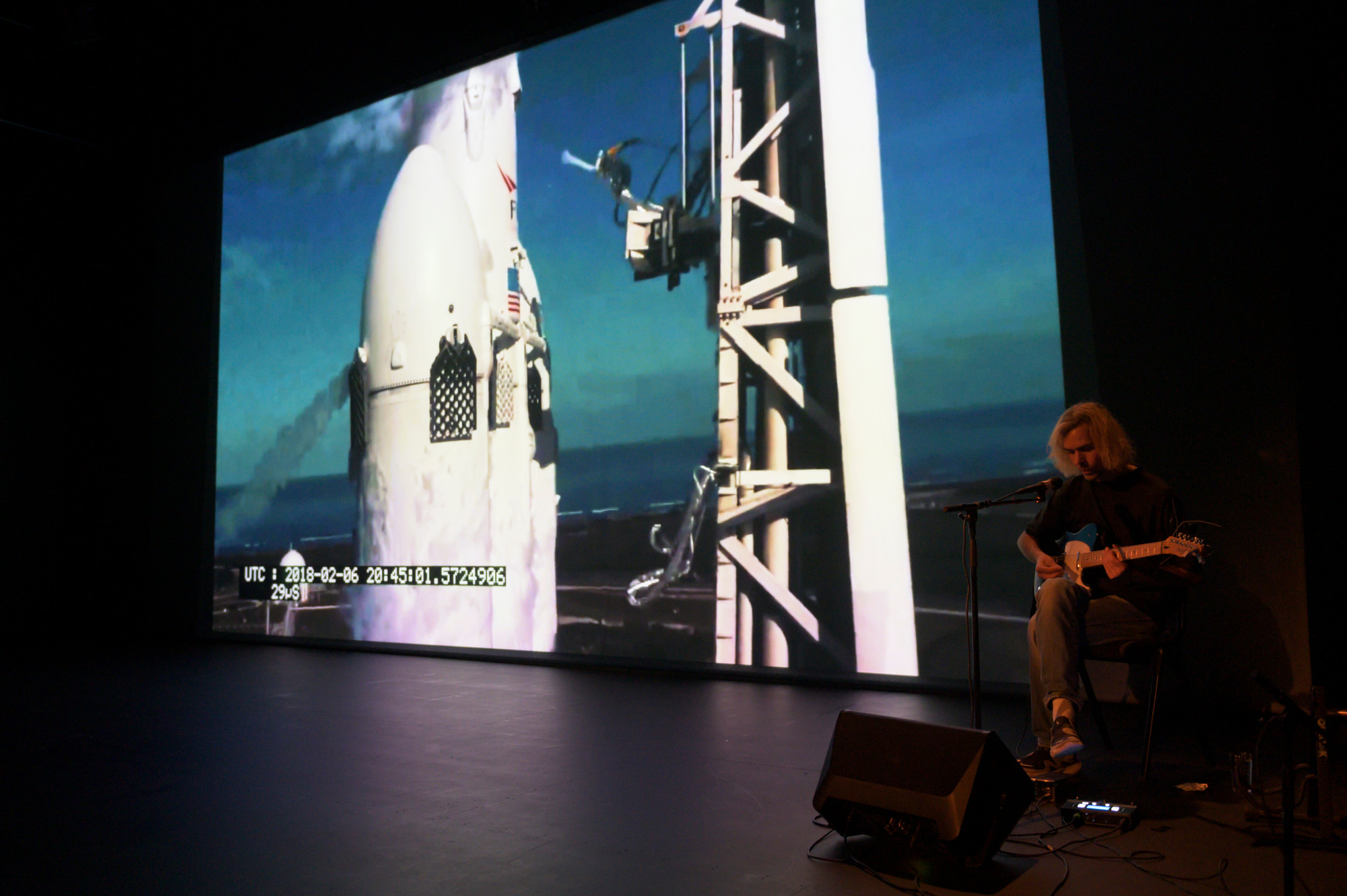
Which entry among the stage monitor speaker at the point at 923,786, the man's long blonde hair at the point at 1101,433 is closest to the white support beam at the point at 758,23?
the man's long blonde hair at the point at 1101,433

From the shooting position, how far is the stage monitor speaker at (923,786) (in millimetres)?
1679

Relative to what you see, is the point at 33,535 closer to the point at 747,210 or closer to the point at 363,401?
the point at 363,401

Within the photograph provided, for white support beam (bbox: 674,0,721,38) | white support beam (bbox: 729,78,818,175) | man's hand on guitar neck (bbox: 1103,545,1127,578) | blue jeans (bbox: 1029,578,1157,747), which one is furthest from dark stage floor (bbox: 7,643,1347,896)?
white support beam (bbox: 674,0,721,38)

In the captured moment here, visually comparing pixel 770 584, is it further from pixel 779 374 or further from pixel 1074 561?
pixel 1074 561

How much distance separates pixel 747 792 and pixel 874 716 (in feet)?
1.90

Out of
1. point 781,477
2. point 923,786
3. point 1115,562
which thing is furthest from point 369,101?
point 923,786

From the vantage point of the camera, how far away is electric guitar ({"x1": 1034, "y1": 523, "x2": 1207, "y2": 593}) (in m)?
2.40

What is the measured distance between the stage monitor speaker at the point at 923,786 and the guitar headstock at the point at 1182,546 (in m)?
0.92

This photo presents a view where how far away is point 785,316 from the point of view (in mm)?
4309

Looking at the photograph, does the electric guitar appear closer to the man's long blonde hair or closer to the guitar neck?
the guitar neck

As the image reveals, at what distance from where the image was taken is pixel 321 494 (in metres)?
5.96

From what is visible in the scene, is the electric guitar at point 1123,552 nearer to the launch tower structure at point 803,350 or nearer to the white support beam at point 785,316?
the launch tower structure at point 803,350

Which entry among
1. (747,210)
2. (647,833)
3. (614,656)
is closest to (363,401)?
(614,656)

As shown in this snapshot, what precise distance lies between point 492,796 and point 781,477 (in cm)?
227
